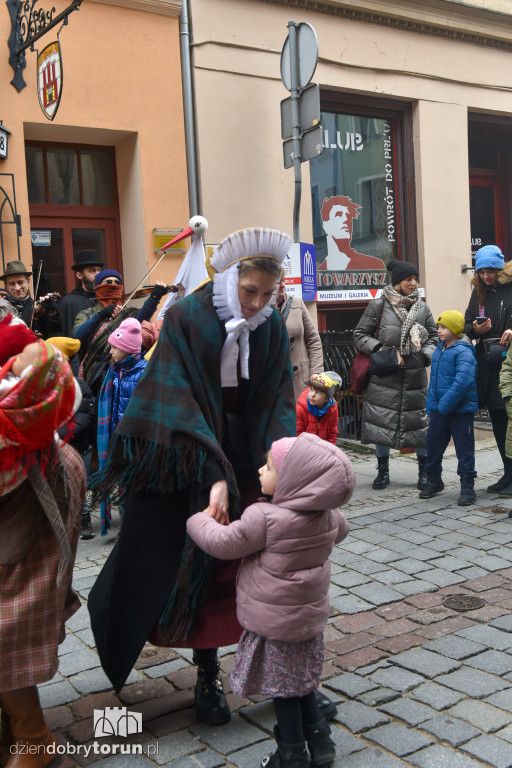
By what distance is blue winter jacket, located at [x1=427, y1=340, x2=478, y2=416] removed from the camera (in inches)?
A: 246

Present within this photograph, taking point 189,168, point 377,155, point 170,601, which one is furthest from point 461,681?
point 377,155

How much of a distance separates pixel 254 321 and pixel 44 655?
55.4 inches

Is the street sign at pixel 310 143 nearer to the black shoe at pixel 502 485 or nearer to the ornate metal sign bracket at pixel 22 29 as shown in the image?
the ornate metal sign bracket at pixel 22 29

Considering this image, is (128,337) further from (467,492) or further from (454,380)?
(467,492)

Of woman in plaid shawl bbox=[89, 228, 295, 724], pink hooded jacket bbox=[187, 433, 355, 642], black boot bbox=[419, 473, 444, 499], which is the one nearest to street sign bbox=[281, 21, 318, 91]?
black boot bbox=[419, 473, 444, 499]

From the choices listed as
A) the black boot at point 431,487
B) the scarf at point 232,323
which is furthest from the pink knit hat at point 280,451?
the black boot at point 431,487

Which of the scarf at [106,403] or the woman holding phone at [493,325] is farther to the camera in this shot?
the woman holding phone at [493,325]

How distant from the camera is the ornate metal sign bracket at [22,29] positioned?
670 centimetres

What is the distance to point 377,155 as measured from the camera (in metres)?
10.3

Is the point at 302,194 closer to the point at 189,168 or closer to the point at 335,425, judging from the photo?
the point at 189,168

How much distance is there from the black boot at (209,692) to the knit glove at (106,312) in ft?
11.0

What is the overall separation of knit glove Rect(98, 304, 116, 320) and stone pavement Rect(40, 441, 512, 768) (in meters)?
1.80

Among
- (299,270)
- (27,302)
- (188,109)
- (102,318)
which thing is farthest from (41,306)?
(188,109)

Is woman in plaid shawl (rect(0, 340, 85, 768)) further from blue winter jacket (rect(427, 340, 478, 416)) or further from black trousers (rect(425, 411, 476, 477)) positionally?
black trousers (rect(425, 411, 476, 477))
